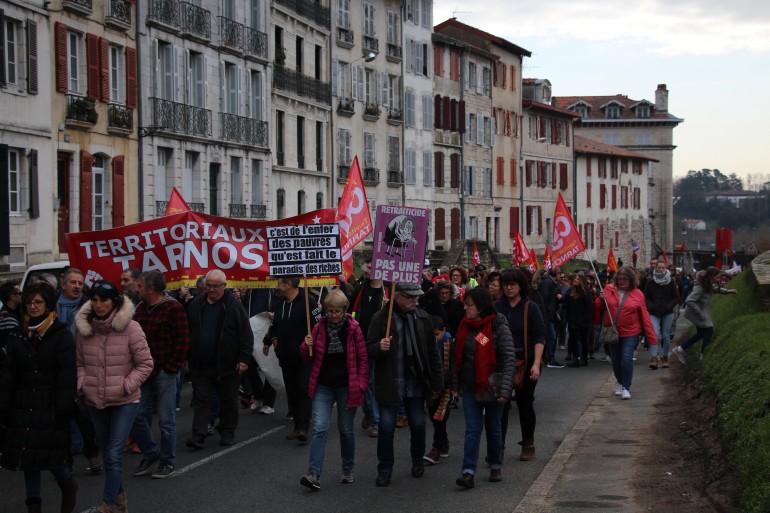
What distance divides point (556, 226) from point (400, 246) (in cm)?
1564

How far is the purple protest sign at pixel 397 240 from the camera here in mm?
11695

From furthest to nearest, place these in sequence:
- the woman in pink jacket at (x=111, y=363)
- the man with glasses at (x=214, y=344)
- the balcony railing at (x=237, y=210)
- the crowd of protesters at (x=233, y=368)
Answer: the balcony railing at (x=237, y=210) < the man with glasses at (x=214, y=344) < the woman in pink jacket at (x=111, y=363) < the crowd of protesters at (x=233, y=368)

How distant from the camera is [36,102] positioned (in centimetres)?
2766

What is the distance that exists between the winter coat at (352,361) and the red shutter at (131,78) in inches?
898

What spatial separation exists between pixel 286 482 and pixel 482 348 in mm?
2147

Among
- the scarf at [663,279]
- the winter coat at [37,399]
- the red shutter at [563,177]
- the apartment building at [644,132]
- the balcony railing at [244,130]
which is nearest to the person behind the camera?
the winter coat at [37,399]

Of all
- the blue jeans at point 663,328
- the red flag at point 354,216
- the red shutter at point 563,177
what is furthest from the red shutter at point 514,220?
the red flag at point 354,216

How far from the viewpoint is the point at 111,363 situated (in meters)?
9.26

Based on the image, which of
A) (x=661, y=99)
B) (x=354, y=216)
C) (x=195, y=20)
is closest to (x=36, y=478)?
(x=354, y=216)

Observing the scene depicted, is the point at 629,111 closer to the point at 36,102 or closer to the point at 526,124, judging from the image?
the point at 526,124

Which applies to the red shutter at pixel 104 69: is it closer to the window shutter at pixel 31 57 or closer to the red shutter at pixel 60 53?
the red shutter at pixel 60 53

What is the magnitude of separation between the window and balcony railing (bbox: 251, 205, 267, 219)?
13.6m

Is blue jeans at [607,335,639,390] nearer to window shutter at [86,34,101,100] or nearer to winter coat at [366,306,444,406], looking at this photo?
winter coat at [366,306,444,406]

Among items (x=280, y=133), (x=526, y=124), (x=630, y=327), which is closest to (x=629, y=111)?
(x=526, y=124)
